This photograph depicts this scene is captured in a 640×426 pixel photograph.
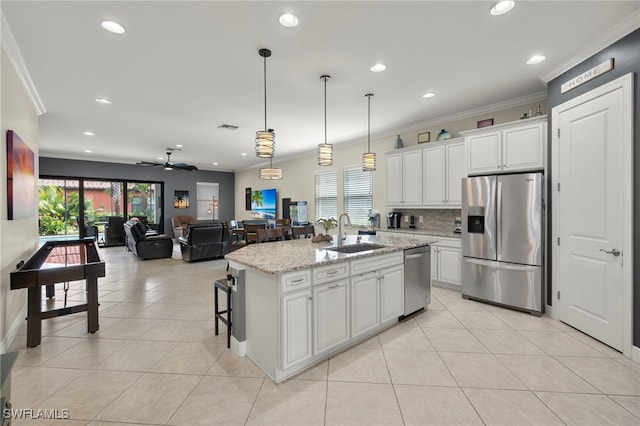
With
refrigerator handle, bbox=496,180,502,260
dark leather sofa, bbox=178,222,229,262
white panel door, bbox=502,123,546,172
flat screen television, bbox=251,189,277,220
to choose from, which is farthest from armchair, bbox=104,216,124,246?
white panel door, bbox=502,123,546,172

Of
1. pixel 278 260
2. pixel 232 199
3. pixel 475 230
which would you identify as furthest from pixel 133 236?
pixel 475 230

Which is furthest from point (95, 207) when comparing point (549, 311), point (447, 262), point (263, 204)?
point (549, 311)

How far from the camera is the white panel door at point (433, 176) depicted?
4.75 m

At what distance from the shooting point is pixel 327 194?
24.3 ft

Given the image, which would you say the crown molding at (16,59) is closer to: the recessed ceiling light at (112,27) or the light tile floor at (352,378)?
the recessed ceiling light at (112,27)

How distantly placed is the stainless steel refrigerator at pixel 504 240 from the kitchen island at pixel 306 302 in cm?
166

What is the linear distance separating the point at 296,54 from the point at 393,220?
363 cm

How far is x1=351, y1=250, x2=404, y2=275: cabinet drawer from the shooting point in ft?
8.71

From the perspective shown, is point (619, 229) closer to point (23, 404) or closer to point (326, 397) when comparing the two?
point (326, 397)

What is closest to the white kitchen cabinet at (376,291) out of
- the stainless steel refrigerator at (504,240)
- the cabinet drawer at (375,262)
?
the cabinet drawer at (375,262)

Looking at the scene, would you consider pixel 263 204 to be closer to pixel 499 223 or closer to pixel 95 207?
pixel 95 207

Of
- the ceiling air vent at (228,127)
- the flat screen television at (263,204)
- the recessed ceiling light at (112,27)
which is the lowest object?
the flat screen television at (263,204)

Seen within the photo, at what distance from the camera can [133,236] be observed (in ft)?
23.2

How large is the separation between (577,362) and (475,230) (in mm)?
1852
